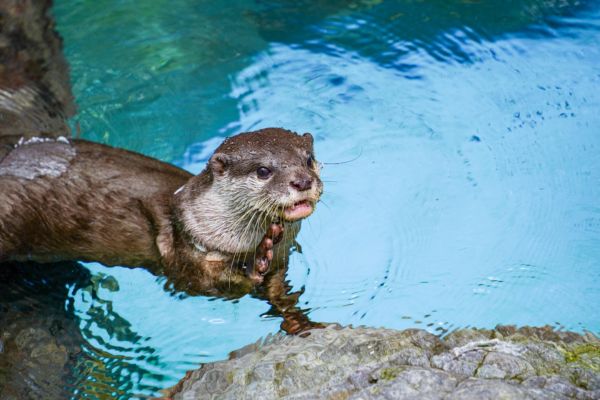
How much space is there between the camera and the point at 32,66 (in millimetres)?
4699

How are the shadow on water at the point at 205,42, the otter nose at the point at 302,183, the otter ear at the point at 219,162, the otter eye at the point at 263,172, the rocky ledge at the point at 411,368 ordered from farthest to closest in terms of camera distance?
the shadow on water at the point at 205,42 < the otter ear at the point at 219,162 < the otter eye at the point at 263,172 < the otter nose at the point at 302,183 < the rocky ledge at the point at 411,368

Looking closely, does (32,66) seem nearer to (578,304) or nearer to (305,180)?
(305,180)

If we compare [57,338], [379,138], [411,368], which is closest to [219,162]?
[57,338]

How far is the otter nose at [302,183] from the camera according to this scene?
301cm

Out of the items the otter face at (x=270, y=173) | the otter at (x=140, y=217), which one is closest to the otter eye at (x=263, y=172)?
the otter face at (x=270, y=173)

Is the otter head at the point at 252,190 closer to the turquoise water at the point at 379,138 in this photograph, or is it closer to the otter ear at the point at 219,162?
the otter ear at the point at 219,162

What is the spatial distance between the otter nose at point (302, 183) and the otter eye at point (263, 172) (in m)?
0.17

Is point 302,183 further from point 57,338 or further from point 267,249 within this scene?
point 57,338

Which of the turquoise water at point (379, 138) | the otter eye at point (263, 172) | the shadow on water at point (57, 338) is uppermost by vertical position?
the otter eye at point (263, 172)

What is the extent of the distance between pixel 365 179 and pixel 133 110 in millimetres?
1654

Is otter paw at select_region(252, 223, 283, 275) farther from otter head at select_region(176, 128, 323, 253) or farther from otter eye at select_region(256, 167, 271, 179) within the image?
otter eye at select_region(256, 167, 271, 179)

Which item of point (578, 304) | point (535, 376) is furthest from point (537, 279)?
point (535, 376)

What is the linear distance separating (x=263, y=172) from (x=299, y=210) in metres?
0.25

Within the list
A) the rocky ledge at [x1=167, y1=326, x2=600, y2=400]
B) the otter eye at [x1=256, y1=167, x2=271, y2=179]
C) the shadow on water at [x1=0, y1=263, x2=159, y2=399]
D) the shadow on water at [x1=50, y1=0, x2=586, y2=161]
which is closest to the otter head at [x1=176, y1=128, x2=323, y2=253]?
the otter eye at [x1=256, y1=167, x2=271, y2=179]
